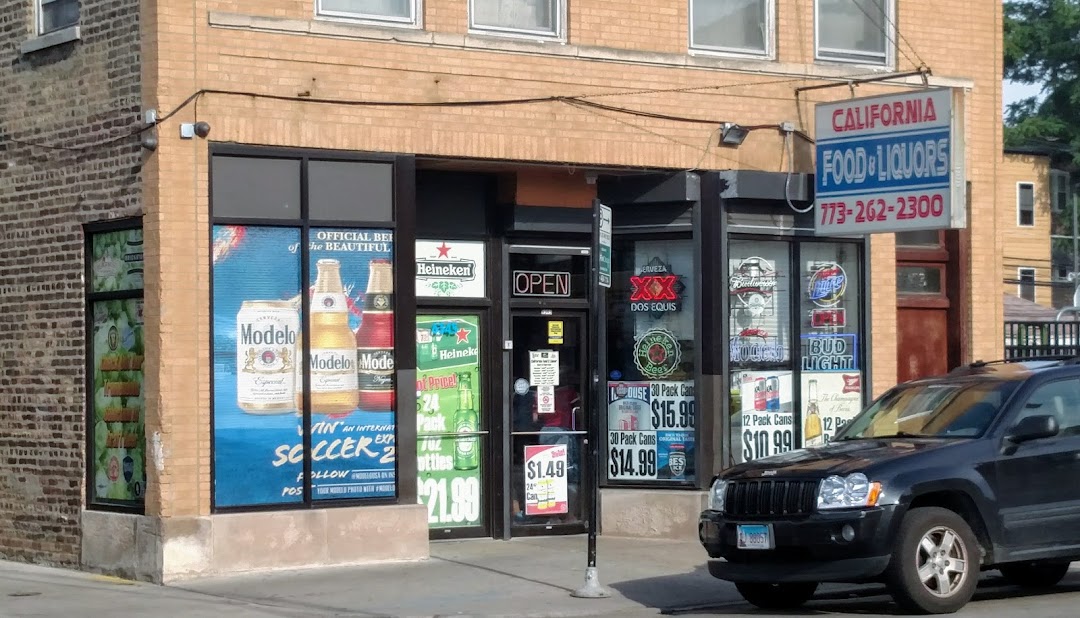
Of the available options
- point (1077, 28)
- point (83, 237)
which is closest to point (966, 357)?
point (83, 237)

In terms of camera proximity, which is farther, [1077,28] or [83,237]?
[1077,28]

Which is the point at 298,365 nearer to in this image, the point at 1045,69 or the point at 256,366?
the point at 256,366

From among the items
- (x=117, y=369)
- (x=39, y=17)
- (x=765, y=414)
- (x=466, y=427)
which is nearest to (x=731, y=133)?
(x=765, y=414)

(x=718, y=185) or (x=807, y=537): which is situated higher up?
(x=718, y=185)

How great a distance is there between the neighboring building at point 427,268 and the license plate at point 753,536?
5.64 feet

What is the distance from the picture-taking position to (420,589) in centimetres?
1230

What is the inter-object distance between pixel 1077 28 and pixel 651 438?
51280mm

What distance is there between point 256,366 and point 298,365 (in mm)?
378

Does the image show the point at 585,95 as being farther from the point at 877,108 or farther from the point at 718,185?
the point at 877,108

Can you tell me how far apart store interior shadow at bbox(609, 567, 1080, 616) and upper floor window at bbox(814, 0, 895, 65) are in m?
6.18

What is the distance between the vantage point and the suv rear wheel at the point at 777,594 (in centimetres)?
1126

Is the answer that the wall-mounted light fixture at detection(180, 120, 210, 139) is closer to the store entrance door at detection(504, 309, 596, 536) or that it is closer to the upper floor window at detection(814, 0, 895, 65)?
the store entrance door at detection(504, 309, 596, 536)

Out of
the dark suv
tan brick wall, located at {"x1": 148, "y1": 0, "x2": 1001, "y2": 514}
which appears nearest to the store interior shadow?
the dark suv

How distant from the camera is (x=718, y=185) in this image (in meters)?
15.5
